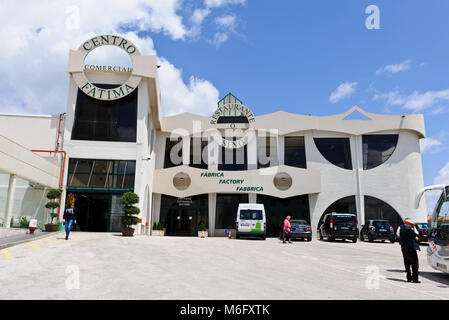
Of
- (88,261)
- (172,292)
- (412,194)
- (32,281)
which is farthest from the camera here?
(412,194)

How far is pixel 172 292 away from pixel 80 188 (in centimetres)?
1818

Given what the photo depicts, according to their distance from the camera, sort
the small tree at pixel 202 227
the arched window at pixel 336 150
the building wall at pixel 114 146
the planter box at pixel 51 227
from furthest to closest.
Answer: the arched window at pixel 336 150 → the small tree at pixel 202 227 → the building wall at pixel 114 146 → the planter box at pixel 51 227

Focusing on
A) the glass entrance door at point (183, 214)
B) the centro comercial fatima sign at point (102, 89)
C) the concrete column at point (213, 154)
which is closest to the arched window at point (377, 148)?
the concrete column at point (213, 154)

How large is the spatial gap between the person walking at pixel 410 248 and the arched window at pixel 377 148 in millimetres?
22585

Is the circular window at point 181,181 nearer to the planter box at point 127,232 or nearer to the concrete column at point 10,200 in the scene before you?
the planter box at point 127,232

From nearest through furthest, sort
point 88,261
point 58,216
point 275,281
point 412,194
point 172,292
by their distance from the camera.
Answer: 1. point 172,292
2. point 275,281
3. point 88,261
4. point 58,216
5. point 412,194

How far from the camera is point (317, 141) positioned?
101ft

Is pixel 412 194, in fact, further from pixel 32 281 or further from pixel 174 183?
pixel 32 281

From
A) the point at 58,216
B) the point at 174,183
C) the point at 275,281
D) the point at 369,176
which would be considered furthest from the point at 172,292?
the point at 369,176

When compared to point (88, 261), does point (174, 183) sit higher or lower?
higher

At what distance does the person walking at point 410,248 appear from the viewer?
8328 millimetres

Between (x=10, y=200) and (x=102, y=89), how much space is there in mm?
9593

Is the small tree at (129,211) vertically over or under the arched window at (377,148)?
under

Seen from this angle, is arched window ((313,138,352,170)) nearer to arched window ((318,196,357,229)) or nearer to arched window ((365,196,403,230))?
arched window ((318,196,357,229))
